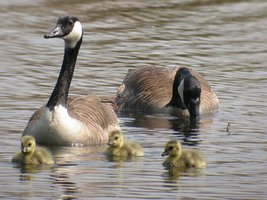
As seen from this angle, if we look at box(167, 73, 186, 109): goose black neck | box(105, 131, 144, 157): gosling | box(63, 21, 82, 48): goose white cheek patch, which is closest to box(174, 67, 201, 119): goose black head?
box(167, 73, 186, 109): goose black neck

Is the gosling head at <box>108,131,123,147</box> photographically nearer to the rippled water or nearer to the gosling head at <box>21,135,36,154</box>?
the rippled water

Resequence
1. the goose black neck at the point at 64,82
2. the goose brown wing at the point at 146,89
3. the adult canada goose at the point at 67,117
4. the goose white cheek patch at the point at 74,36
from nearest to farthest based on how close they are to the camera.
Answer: the adult canada goose at the point at 67,117
the goose black neck at the point at 64,82
the goose white cheek patch at the point at 74,36
the goose brown wing at the point at 146,89

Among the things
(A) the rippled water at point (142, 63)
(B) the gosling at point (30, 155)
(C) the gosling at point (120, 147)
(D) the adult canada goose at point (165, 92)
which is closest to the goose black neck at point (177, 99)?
(D) the adult canada goose at point (165, 92)

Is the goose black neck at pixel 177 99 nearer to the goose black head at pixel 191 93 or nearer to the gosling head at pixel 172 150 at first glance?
the goose black head at pixel 191 93

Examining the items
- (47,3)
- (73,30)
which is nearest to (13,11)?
(47,3)

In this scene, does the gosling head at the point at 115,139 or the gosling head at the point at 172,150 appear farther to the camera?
the gosling head at the point at 115,139

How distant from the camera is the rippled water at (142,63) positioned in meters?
11.7

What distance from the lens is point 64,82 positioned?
47.8ft

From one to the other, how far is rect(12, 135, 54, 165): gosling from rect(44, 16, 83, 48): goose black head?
190 cm

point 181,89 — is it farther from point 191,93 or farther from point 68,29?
point 68,29

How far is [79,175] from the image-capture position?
12125mm

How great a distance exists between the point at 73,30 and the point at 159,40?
848cm

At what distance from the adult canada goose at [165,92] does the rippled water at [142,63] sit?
0.94ft

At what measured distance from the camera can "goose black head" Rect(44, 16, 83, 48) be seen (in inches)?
559
